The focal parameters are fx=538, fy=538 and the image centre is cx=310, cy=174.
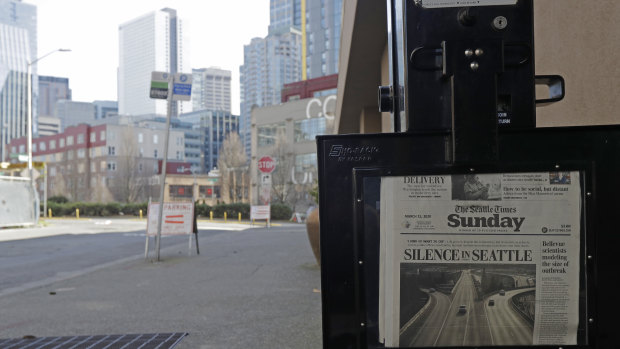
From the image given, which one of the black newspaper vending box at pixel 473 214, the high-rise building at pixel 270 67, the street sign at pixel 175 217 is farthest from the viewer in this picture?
the high-rise building at pixel 270 67

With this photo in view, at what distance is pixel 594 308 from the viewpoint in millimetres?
1715

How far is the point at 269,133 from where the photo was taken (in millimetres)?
70625

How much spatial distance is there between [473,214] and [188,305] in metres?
4.61

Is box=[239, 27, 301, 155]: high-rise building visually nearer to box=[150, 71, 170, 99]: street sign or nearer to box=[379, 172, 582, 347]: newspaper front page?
box=[150, 71, 170, 99]: street sign

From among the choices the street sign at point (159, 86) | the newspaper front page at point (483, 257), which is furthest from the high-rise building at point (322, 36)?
the newspaper front page at point (483, 257)

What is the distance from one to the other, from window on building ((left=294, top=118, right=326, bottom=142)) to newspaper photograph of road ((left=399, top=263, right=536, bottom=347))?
6164 cm

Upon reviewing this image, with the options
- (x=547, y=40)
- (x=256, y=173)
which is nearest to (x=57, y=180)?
(x=256, y=173)

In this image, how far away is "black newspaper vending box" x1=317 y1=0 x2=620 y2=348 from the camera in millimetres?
1695

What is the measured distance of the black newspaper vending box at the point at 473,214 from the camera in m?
1.70

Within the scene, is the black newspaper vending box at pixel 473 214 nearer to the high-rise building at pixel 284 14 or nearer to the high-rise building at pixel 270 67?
the high-rise building at pixel 270 67

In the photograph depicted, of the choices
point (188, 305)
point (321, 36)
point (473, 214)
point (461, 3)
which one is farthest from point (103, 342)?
point (321, 36)

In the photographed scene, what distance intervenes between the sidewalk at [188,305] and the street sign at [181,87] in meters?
3.74

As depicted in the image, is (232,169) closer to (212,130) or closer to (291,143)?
(291,143)

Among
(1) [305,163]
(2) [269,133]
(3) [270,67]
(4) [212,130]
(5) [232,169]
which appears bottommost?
(5) [232,169]
